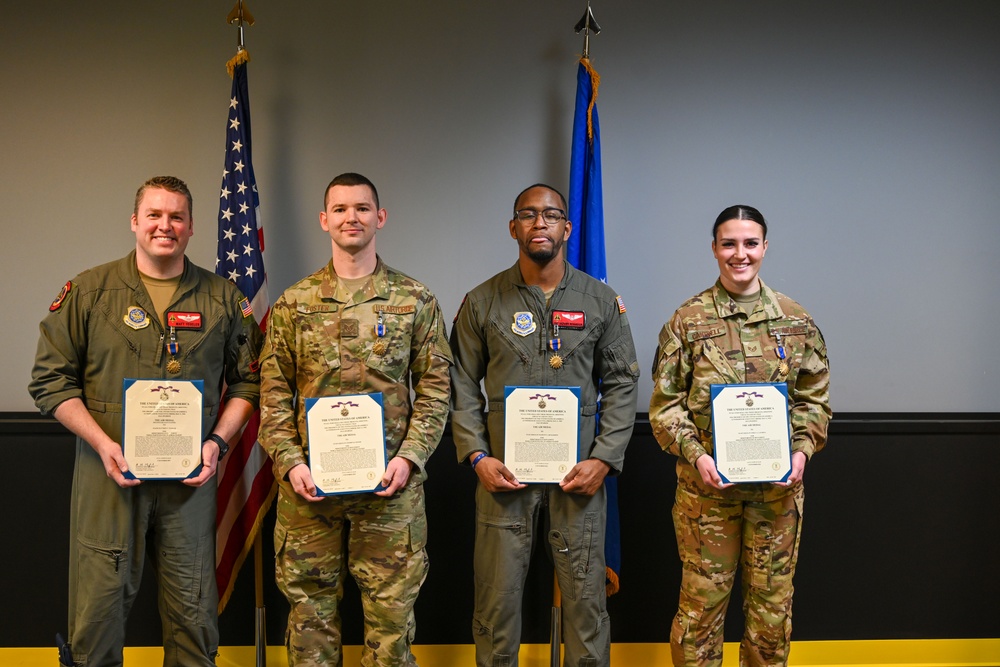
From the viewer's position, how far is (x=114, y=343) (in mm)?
2512

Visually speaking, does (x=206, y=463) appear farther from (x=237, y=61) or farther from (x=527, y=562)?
(x=237, y=61)

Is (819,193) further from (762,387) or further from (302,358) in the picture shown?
(302,358)

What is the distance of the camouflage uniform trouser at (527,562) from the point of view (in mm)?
2602

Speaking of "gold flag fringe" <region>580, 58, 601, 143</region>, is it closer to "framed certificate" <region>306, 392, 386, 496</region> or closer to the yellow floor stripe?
"framed certificate" <region>306, 392, 386, 496</region>

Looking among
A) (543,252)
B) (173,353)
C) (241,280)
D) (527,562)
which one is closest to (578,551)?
(527,562)

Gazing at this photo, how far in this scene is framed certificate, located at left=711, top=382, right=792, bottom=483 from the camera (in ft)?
8.16

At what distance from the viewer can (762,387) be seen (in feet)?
8.27

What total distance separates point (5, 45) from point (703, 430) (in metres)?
3.45

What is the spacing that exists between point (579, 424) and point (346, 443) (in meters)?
0.83

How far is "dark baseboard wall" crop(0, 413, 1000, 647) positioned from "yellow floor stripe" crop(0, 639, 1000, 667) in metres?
0.04

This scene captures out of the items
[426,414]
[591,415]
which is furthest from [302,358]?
[591,415]

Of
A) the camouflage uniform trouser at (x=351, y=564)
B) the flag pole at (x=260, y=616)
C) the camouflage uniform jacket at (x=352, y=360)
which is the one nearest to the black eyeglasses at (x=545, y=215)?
the camouflage uniform jacket at (x=352, y=360)

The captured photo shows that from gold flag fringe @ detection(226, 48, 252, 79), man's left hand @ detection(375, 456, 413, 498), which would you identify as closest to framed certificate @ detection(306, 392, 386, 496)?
man's left hand @ detection(375, 456, 413, 498)

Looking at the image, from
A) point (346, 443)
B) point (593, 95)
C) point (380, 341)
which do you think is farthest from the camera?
point (593, 95)
